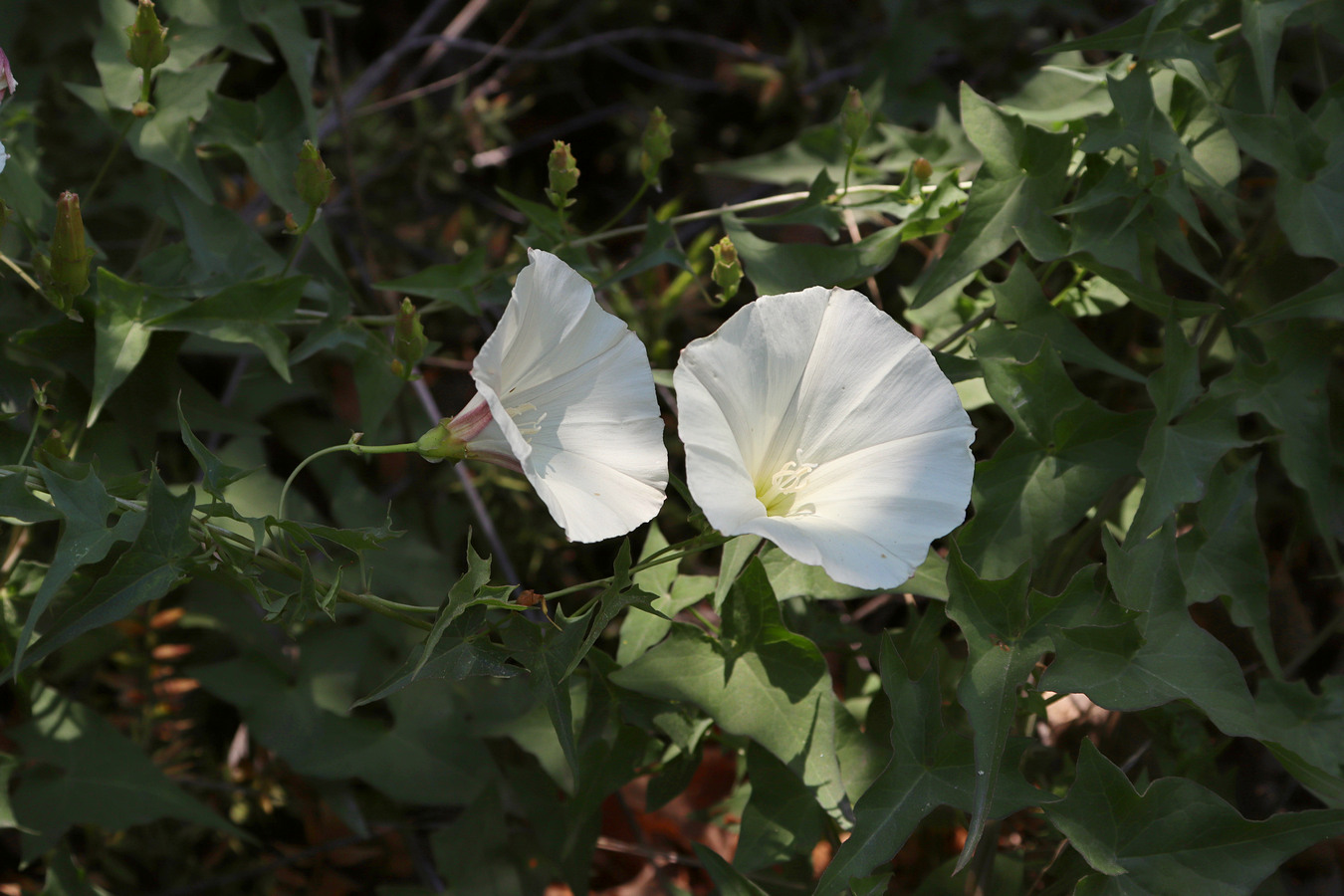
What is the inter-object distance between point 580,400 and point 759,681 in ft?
1.76

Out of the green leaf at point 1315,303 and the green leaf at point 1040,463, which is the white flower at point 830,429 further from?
the green leaf at point 1315,303

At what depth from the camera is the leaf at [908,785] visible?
Answer: 1.31 metres

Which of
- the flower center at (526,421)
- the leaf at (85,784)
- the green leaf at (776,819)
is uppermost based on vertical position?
the flower center at (526,421)

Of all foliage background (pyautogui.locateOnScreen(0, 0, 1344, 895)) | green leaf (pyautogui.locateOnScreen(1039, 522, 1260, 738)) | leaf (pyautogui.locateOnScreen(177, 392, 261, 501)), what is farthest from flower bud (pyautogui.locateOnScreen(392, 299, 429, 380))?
green leaf (pyautogui.locateOnScreen(1039, 522, 1260, 738))

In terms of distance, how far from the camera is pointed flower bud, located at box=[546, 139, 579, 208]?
170 centimetres

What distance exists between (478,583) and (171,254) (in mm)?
1044

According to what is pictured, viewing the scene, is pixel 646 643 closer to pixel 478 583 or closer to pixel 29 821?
pixel 478 583

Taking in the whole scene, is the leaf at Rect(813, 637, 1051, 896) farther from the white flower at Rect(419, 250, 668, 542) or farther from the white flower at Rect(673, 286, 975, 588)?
the white flower at Rect(419, 250, 668, 542)

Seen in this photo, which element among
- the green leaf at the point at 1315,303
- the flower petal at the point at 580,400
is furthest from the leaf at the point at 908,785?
the green leaf at the point at 1315,303

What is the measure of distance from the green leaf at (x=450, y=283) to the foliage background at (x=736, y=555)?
0.02 meters

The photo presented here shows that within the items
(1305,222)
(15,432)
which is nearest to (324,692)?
(15,432)

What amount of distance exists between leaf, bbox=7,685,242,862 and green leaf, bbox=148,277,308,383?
0.88 meters

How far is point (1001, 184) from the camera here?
1.76m

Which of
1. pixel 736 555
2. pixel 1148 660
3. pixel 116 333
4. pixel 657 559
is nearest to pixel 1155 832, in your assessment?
pixel 1148 660
